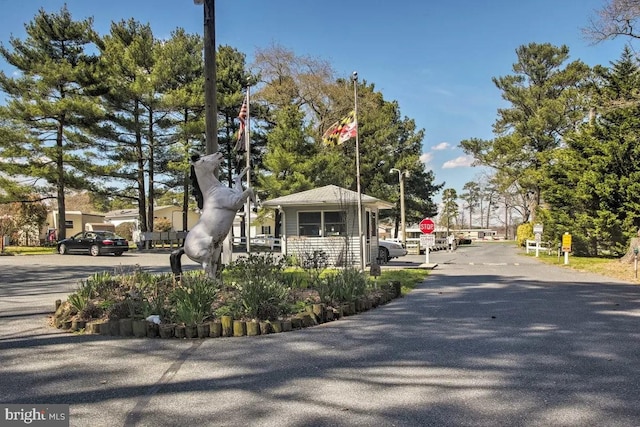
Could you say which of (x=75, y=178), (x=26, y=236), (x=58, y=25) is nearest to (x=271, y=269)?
(x=75, y=178)

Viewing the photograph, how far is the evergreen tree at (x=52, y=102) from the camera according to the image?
27391 mm

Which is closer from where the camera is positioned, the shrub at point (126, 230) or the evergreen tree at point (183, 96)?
the evergreen tree at point (183, 96)

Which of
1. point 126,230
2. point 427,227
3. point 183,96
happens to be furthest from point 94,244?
point 126,230

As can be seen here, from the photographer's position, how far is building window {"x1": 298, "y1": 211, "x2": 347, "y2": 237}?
59.7 feet

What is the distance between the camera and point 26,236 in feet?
121

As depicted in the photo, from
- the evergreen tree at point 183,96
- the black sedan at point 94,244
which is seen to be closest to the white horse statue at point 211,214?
the black sedan at point 94,244

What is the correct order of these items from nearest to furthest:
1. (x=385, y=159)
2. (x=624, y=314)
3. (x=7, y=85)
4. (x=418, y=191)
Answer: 1. (x=624, y=314)
2. (x=7, y=85)
3. (x=385, y=159)
4. (x=418, y=191)

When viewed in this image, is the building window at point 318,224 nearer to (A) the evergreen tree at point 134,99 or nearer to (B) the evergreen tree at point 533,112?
(A) the evergreen tree at point 134,99

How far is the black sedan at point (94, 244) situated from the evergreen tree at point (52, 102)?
4.16 m

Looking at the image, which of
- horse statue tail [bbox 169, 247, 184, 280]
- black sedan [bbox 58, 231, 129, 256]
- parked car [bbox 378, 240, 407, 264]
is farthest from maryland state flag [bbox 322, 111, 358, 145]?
black sedan [bbox 58, 231, 129, 256]

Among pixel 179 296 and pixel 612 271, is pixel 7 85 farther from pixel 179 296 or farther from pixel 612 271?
pixel 612 271

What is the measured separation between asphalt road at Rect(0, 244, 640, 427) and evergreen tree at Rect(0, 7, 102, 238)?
78.3 ft

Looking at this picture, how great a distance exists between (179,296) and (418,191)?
41.7 m

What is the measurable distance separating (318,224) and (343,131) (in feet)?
13.9
